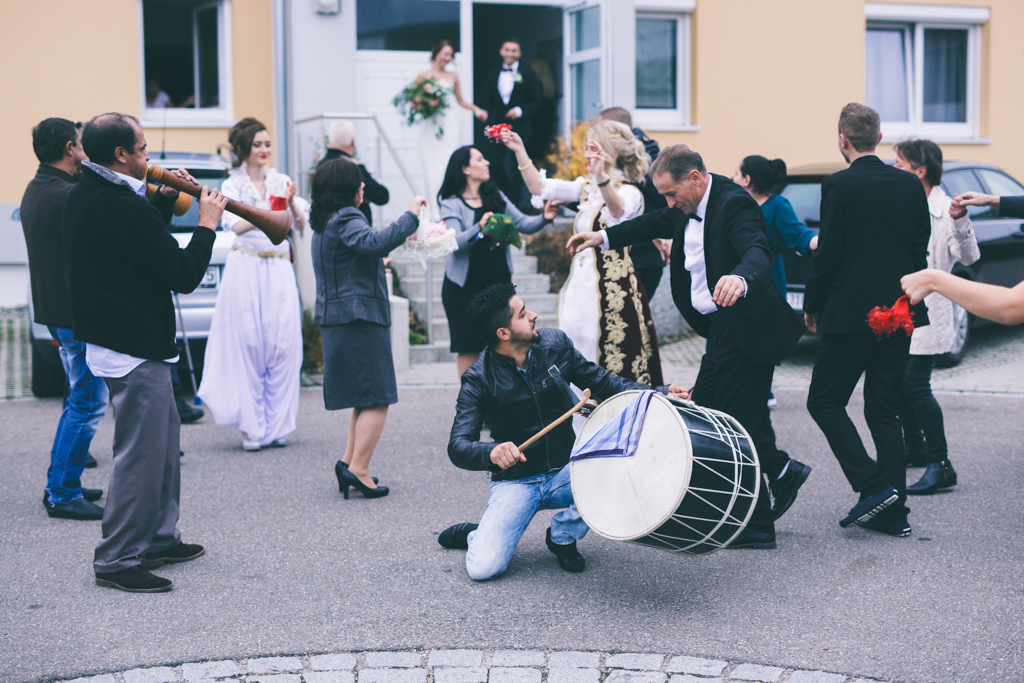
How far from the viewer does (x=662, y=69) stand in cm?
1435

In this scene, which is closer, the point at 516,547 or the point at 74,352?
the point at 516,547

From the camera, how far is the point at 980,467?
633 centimetres

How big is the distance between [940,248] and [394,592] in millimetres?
3881

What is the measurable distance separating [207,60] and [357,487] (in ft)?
28.6

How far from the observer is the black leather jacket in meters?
4.57

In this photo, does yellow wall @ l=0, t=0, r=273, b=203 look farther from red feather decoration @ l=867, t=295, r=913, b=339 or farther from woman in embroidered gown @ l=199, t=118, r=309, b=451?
red feather decoration @ l=867, t=295, r=913, b=339

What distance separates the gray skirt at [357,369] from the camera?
19.0 ft

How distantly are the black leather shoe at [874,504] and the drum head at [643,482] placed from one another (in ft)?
4.89

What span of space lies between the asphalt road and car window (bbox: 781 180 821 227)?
365 centimetres

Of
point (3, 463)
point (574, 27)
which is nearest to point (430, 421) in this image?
point (3, 463)

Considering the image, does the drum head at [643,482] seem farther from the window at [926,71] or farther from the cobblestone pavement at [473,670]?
the window at [926,71]

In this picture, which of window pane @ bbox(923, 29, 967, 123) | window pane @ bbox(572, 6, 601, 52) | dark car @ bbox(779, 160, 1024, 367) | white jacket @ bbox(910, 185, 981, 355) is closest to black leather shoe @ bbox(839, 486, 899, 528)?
white jacket @ bbox(910, 185, 981, 355)

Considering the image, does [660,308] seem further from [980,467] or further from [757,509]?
[757,509]

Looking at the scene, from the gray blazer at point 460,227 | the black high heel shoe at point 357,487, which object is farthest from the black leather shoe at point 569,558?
the gray blazer at point 460,227
